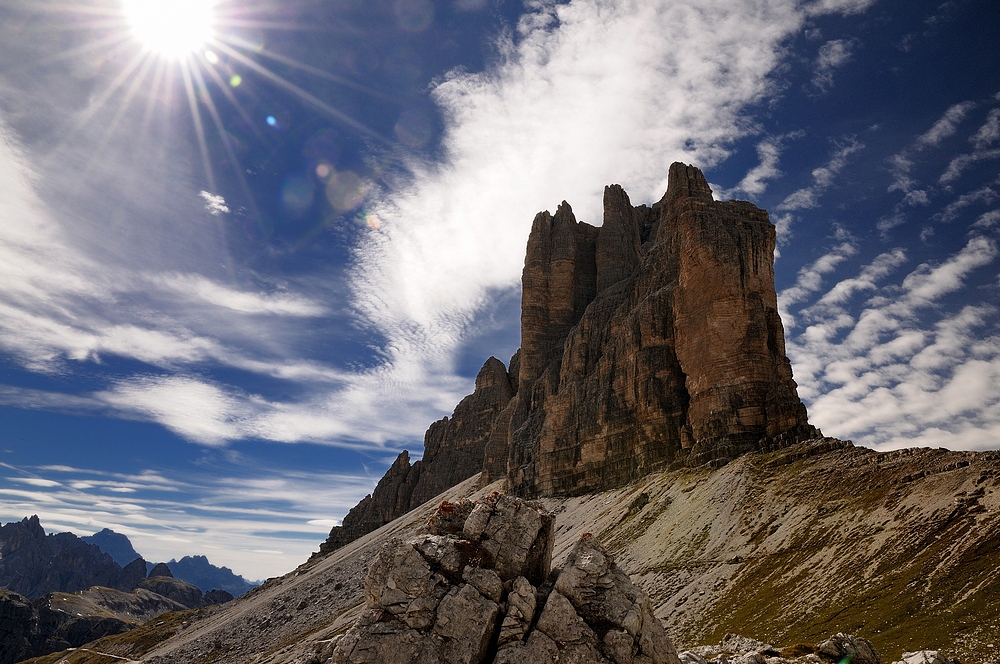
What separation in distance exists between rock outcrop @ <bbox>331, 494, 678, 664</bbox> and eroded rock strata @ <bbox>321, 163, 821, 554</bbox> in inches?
2156

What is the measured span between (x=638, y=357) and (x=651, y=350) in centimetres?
276

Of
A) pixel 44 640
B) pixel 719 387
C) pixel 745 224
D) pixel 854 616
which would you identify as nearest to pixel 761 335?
pixel 719 387

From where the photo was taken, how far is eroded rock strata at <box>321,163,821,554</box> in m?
75.6

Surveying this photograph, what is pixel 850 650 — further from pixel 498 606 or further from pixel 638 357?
pixel 638 357

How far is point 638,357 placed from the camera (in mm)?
97438

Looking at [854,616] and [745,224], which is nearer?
[854,616]

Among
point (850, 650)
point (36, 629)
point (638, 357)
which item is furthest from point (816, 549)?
point (36, 629)

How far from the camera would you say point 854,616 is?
111ft

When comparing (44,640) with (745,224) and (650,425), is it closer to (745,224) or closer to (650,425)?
(650,425)

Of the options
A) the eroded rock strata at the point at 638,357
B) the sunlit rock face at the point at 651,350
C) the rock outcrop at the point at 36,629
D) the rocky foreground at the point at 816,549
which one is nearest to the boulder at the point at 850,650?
the rocky foreground at the point at 816,549

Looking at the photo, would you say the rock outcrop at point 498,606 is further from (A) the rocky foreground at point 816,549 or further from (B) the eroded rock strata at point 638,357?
(B) the eroded rock strata at point 638,357

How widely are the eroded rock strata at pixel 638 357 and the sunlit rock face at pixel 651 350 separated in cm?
25

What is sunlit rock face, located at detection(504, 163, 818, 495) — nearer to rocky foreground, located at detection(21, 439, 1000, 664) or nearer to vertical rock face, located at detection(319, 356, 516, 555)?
rocky foreground, located at detection(21, 439, 1000, 664)

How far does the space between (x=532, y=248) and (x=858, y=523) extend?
110m
